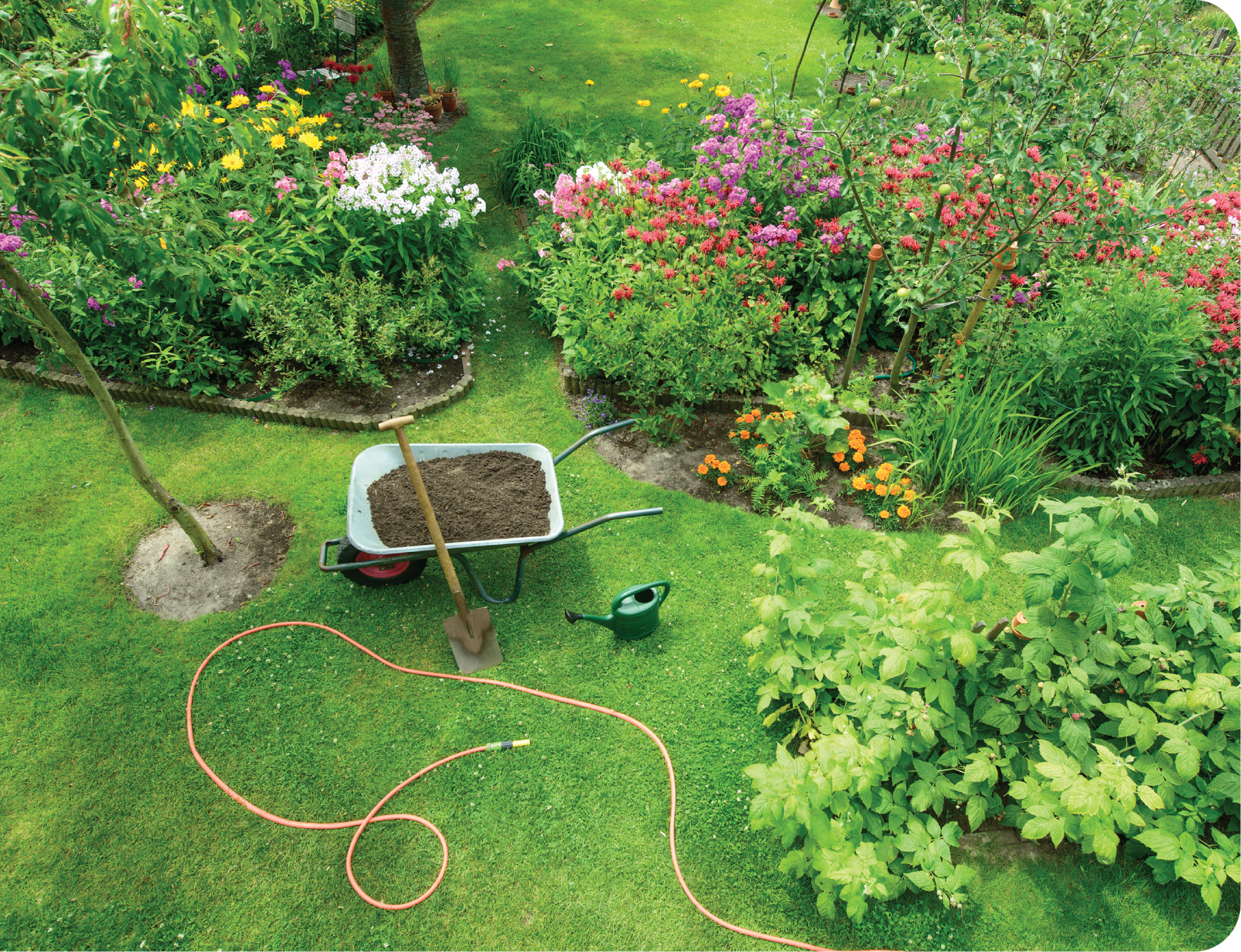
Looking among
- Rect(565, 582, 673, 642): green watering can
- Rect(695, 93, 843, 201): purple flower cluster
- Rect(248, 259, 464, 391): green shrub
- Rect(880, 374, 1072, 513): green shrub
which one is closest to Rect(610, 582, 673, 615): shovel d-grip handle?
Rect(565, 582, 673, 642): green watering can

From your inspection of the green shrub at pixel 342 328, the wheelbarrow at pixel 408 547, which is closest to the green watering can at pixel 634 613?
the wheelbarrow at pixel 408 547

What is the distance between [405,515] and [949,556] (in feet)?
8.22

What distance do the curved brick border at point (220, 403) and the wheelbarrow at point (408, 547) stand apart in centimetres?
89

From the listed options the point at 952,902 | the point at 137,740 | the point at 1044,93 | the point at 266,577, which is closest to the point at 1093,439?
the point at 1044,93

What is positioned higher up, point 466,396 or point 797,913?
point 466,396

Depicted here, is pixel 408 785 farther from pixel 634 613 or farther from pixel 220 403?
pixel 220 403

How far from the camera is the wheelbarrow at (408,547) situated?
10.8ft

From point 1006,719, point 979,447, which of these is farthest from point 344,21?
point 1006,719

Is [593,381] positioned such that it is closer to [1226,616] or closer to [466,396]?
[466,396]

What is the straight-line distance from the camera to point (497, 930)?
2.69 metres

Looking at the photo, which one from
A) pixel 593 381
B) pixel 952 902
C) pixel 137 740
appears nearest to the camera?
pixel 952 902

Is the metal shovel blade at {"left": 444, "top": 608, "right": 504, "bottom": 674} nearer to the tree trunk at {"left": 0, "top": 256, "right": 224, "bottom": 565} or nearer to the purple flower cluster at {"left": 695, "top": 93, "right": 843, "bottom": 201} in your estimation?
the tree trunk at {"left": 0, "top": 256, "right": 224, "bottom": 565}

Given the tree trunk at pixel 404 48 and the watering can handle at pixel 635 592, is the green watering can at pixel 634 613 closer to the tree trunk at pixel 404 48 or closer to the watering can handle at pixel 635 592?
the watering can handle at pixel 635 592

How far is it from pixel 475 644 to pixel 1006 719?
2358mm
